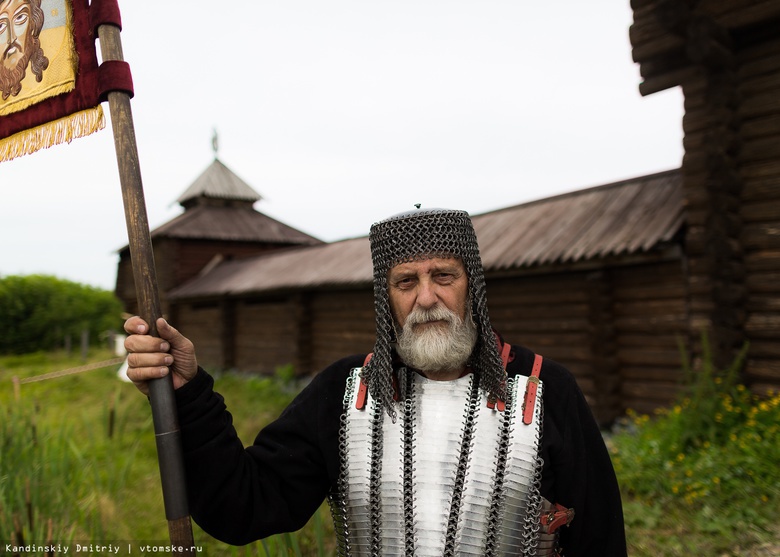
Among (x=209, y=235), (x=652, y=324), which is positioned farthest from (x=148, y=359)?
(x=209, y=235)

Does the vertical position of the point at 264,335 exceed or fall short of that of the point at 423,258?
it exceeds it

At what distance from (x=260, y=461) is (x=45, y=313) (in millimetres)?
24409

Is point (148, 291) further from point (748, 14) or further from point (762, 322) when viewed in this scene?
point (748, 14)

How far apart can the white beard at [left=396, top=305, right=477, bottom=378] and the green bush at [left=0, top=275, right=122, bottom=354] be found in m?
23.7

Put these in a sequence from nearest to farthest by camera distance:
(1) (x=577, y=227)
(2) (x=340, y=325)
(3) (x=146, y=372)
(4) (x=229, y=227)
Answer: (3) (x=146, y=372)
(1) (x=577, y=227)
(2) (x=340, y=325)
(4) (x=229, y=227)

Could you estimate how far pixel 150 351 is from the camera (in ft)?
5.09

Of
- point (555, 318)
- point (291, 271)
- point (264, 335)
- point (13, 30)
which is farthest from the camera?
point (264, 335)

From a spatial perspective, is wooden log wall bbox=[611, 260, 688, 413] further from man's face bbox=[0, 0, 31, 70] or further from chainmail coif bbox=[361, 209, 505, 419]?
man's face bbox=[0, 0, 31, 70]

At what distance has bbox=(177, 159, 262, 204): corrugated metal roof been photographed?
1965 cm

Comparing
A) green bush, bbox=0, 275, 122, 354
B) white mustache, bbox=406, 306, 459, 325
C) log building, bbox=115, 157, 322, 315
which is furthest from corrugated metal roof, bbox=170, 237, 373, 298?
green bush, bbox=0, 275, 122, 354

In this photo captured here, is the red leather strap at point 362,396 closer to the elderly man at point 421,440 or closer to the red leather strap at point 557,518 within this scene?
the elderly man at point 421,440

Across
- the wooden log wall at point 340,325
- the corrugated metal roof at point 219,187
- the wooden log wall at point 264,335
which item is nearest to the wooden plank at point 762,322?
the wooden log wall at point 340,325

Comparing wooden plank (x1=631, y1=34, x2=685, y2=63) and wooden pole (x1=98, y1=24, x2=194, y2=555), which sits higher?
wooden plank (x1=631, y1=34, x2=685, y2=63)

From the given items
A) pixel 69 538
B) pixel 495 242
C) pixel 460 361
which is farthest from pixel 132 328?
pixel 495 242
